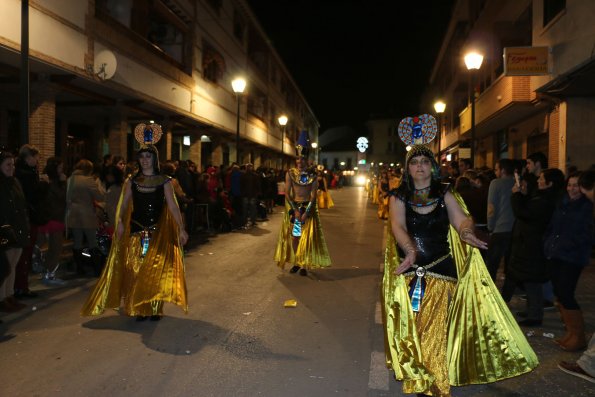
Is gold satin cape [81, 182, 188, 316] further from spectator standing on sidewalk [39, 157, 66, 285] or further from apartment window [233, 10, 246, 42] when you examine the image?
apartment window [233, 10, 246, 42]

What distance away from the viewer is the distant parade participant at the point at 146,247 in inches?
229

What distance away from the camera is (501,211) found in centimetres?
697

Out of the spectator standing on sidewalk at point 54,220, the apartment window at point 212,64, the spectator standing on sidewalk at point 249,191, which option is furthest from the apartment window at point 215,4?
the spectator standing on sidewalk at point 54,220

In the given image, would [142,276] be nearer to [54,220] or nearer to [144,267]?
[144,267]

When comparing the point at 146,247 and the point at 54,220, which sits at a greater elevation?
the point at 54,220

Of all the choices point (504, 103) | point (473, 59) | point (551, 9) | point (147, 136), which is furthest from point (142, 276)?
point (504, 103)

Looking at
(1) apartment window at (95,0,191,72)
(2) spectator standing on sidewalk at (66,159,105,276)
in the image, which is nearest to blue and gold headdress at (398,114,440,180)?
(2) spectator standing on sidewalk at (66,159,105,276)

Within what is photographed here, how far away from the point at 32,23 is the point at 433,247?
11.0m

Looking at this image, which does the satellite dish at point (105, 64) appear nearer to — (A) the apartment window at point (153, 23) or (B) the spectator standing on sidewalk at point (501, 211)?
(A) the apartment window at point (153, 23)

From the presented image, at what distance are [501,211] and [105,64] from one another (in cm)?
1143

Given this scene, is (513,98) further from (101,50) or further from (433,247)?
(433,247)

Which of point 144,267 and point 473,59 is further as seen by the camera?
point 473,59

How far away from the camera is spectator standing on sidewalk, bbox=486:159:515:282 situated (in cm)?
691

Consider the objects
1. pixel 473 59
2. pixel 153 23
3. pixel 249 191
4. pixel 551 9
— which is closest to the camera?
pixel 551 9
